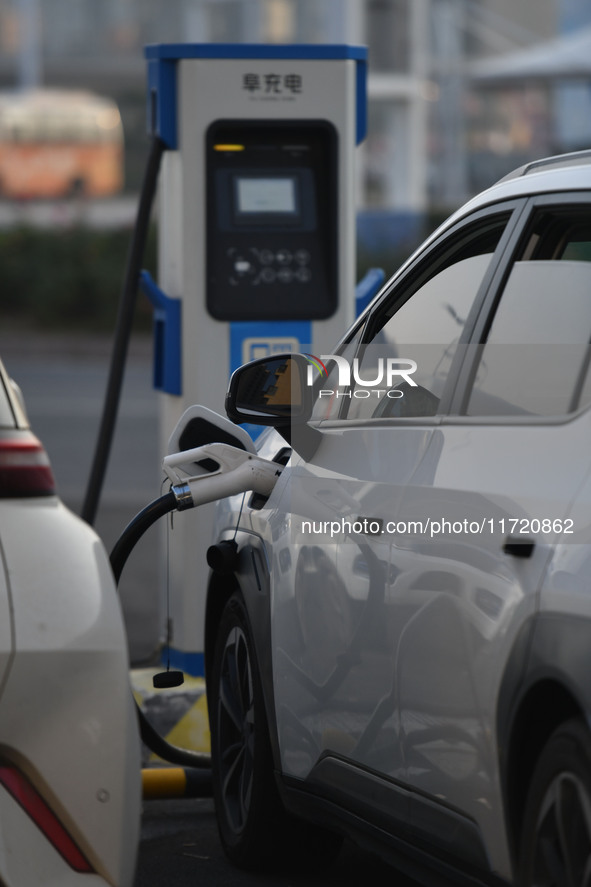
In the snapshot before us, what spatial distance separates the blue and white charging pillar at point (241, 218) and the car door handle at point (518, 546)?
10.6ft

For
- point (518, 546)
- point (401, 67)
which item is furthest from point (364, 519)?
point (401, 67)

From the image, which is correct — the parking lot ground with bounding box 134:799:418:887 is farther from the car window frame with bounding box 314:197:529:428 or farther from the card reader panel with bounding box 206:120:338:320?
the card reader panel with bounding box 206:120:338:320

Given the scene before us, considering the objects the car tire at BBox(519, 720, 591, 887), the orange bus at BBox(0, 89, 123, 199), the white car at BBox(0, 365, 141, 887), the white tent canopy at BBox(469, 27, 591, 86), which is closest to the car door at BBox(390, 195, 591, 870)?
the car tire at BBox(519, 720, 591, 887)

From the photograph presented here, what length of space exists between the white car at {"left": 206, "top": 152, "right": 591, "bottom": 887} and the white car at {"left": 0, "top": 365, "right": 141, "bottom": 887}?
2.02 feet

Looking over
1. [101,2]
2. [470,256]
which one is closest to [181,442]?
[470,256]

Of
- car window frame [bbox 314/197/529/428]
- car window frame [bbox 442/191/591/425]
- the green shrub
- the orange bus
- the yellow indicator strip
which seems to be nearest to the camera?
car window frame [bbox 442/191/591/425]

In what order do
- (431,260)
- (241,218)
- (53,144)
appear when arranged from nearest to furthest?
(431,260) → (241,218) → (53,144)

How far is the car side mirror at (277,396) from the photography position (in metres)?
3.83

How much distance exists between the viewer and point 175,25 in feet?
194

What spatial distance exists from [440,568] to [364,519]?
0.42 m

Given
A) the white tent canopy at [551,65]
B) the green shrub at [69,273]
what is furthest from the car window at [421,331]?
the green shrub at [69,273]

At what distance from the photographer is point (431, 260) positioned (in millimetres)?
3645

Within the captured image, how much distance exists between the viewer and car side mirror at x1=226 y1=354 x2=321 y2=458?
12.6 feet
